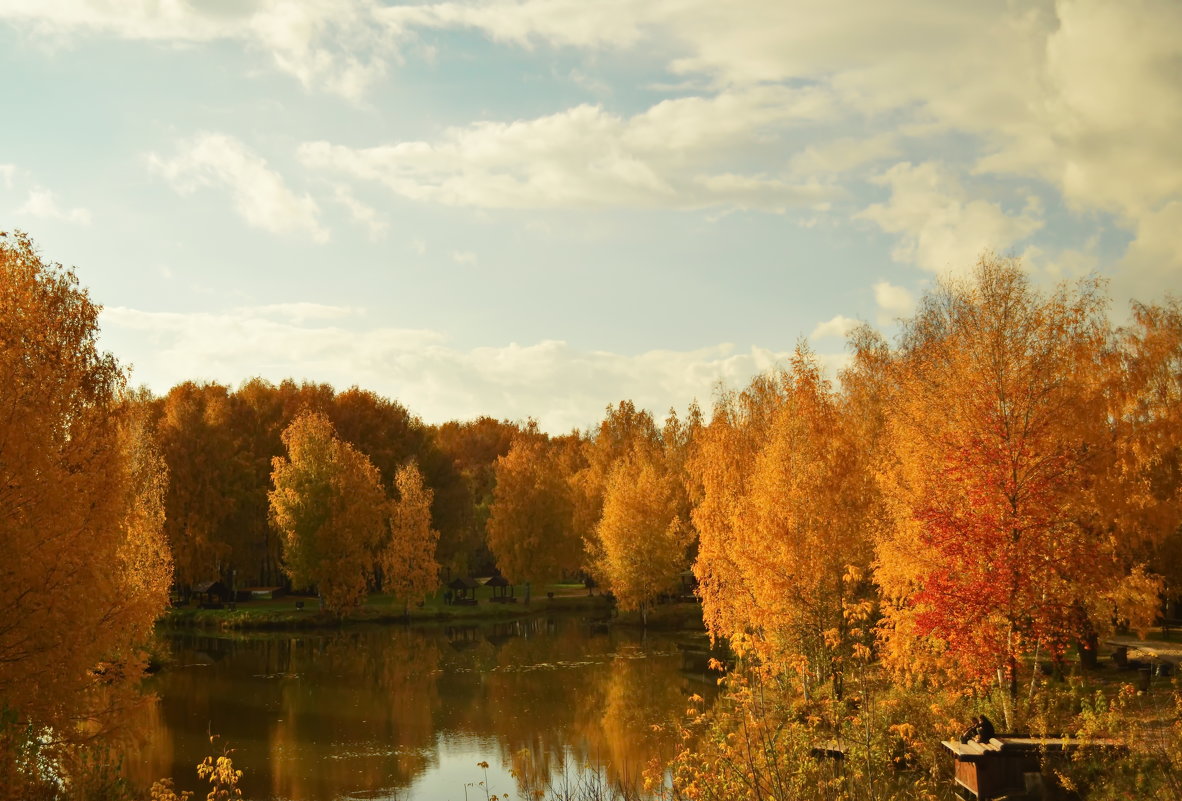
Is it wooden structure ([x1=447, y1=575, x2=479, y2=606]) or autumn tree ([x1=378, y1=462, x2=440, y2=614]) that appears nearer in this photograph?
autumn tree ([x1=378, y1=462, x2=440, y2=614])

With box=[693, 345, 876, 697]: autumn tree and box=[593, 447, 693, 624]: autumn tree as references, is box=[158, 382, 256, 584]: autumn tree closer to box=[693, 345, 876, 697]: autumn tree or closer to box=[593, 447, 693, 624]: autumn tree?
box=[593, 447, 693, 624]: autumn tree

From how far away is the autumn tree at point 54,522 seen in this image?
1530 cm

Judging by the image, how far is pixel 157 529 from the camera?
3603 cm

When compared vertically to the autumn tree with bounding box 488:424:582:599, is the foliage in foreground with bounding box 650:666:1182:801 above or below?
below

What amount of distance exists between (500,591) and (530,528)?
12.9 metres

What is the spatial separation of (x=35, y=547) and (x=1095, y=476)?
22.3 meters

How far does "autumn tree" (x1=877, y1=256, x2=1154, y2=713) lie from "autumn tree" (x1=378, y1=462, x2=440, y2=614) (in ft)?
132

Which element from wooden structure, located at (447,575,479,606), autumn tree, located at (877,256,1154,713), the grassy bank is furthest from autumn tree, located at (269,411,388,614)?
autumn tree, located at (877,256,1154,713)

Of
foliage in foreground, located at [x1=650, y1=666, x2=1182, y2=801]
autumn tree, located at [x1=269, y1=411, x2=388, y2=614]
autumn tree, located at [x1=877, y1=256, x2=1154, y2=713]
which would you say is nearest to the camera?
foliage in foreground, located at [x1=650, y1=666, x2=1182, y2=801]

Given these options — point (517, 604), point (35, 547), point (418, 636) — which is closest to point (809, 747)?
point (35, 547)

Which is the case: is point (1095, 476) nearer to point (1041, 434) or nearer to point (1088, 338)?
point (1041, 434)

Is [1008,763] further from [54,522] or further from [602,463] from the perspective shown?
[602,463]

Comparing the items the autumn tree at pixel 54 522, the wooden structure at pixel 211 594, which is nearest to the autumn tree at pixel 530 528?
the wooden structure at pixel 211 594

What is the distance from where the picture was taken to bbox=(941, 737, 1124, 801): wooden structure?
17594mm
